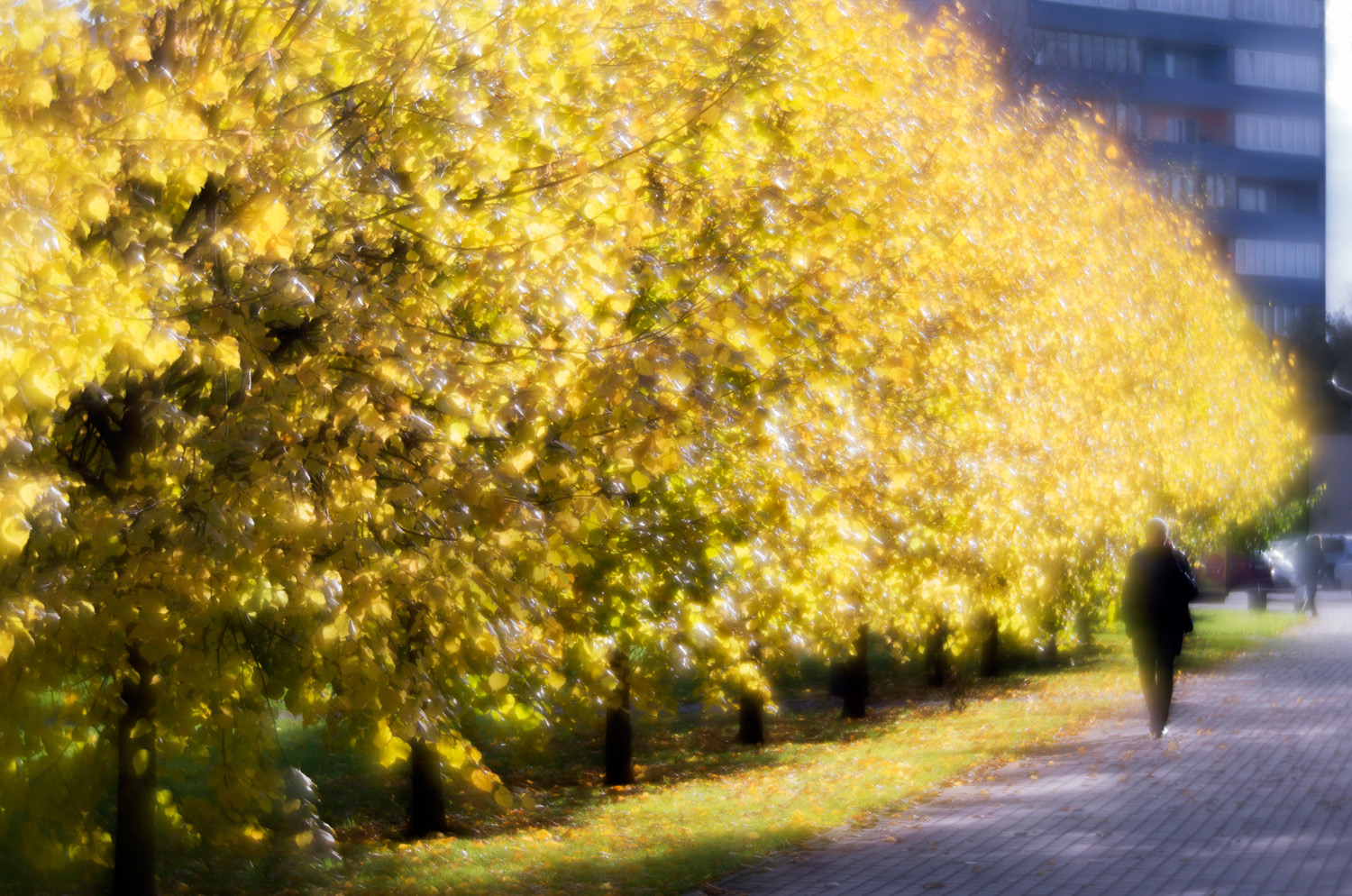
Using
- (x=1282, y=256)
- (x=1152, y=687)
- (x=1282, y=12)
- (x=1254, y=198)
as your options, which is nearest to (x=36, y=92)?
(x=1152, y=687)

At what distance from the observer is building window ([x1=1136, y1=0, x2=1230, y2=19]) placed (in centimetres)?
7425

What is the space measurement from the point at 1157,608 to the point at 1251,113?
7273cm

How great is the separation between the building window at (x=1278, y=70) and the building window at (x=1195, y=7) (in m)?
2.29

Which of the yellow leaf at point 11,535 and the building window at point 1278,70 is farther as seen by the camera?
the building window at point 1278,70

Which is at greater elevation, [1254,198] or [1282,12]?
[1282,12]

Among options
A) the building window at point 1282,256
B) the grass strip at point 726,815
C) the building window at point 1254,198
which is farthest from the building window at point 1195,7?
the grass strip at point 726,815

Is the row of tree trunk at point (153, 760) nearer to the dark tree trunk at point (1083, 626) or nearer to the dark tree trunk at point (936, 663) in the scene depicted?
the dark tree trunk at point (936, 663)

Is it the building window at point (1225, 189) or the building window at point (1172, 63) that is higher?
the building window at point (1172, 63)

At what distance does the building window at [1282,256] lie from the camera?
253 ft

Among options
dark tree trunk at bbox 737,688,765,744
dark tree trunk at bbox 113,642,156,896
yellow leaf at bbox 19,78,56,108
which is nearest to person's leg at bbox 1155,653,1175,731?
dark tree trunk at bbox 737,688,765,744

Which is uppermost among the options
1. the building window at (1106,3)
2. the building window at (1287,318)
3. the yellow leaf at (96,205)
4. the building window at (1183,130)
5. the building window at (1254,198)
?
the building window at (1106,3)

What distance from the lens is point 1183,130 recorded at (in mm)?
76625

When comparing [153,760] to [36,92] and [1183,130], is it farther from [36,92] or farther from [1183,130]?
[1183,130]

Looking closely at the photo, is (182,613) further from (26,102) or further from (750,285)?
(750,285)
